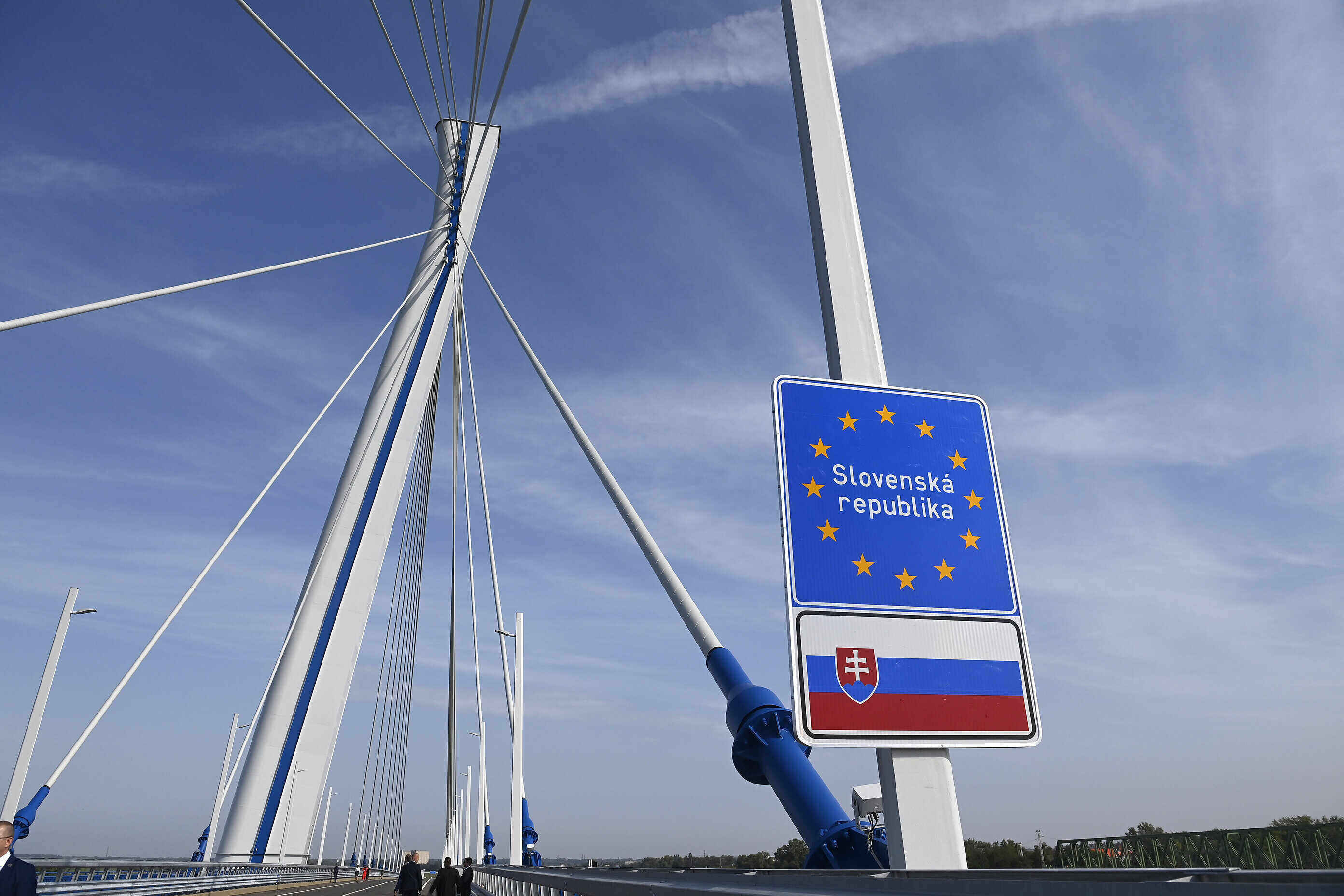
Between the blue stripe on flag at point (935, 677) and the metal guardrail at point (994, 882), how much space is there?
0.64 m

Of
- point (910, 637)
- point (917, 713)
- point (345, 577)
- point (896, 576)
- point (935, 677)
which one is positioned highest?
point (345, 577)

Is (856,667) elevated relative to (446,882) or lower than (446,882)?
elevated

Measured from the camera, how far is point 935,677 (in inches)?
128

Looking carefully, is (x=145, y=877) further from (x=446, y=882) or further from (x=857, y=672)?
(x=857, y=672)

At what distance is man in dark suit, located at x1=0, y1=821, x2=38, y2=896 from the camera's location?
5707mm

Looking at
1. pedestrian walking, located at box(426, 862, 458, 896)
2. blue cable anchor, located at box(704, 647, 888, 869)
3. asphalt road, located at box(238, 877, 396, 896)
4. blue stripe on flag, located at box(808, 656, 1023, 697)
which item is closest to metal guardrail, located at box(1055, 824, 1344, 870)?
blue cable anchor, located at box(704, 647, 888, 869)

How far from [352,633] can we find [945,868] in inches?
857

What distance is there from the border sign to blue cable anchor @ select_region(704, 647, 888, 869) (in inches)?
83.3

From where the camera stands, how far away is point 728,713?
660cm

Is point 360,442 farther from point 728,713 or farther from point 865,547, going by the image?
point 865,547

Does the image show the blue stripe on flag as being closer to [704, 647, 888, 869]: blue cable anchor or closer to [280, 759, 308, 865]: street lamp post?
[704, 647, 888, 869]: blue cable anchor

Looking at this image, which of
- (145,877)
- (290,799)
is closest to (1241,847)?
(290,799)

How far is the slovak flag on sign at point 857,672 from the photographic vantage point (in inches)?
125

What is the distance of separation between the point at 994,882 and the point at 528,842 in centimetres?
2746
